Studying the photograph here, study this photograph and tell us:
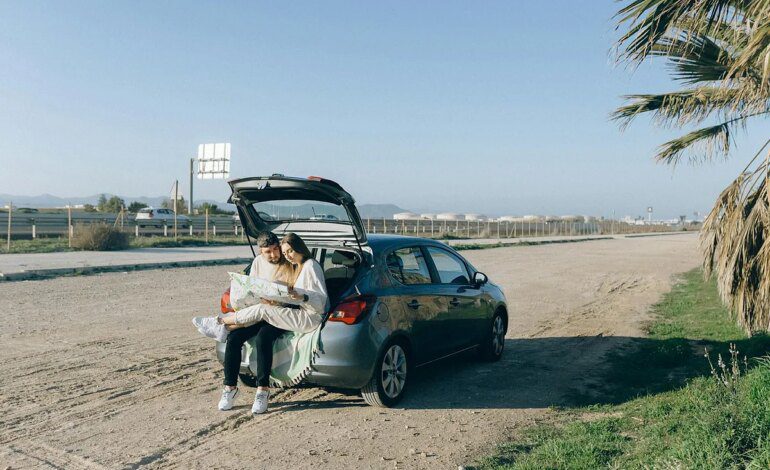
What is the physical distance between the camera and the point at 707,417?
515cm

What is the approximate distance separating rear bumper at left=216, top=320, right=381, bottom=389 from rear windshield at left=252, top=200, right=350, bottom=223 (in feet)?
4.33

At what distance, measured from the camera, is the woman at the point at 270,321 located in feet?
20.5

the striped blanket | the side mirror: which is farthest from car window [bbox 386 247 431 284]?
the striped blanket

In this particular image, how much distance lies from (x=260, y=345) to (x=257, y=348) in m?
0.06

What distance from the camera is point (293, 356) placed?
20.6ft

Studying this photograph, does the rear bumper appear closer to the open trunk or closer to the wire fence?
the open trunk

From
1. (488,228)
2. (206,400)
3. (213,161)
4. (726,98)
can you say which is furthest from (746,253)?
(488,228)

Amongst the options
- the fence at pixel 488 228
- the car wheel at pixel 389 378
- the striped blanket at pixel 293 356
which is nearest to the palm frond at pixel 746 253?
the car wheel at pixel 389 378

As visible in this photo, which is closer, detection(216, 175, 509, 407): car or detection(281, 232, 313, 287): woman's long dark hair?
detection(216, 175, 509, 407): car

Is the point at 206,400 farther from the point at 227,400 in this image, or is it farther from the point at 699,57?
the point at 699,57

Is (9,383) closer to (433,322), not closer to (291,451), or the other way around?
(291,451)

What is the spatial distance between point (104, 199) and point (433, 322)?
242ft

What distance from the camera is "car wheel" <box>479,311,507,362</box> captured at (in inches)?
335

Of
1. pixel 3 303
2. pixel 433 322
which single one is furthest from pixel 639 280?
pixel 3 303
